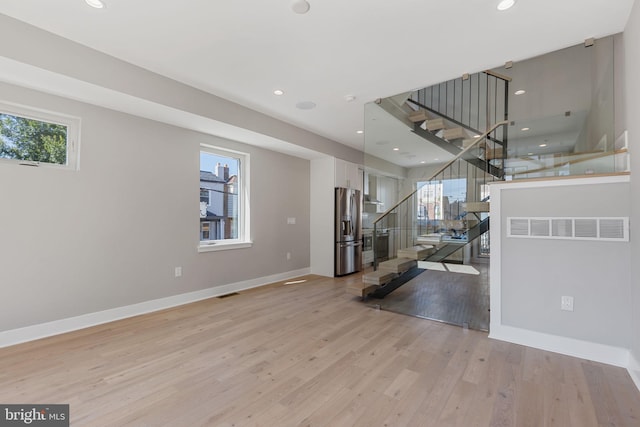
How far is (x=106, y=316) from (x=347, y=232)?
13.2 feet

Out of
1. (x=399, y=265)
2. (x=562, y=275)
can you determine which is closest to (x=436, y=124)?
(x=399, y=265)

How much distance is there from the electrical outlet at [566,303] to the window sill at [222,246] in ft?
13.4

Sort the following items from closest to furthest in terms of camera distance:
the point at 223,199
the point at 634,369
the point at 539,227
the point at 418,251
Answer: the point at 634,369, the point at 539,227, the point at 418,251, the point at 223,199

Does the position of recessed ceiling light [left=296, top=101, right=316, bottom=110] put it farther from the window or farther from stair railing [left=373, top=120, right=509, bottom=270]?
stair railing [left=373, top=120, right=509, bottom=270]

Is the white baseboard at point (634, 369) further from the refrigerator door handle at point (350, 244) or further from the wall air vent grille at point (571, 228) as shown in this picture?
the refrigerator door handle at point (350, 244)

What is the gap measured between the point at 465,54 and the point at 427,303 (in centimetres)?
299

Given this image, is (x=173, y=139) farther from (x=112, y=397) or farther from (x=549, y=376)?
(x=549, y=376)

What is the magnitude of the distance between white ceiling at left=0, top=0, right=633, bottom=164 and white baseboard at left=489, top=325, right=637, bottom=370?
2.68m

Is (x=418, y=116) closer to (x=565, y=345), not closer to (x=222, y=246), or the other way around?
(x=565, y=345)

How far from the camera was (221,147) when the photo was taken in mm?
4426

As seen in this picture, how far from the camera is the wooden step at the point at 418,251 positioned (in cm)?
372

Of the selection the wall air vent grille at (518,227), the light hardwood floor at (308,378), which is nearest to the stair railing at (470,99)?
the wall air vent grille at (518,227)

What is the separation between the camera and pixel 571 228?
2.49 meters

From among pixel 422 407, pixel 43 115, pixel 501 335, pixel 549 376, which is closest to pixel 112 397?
pixel 422 407
